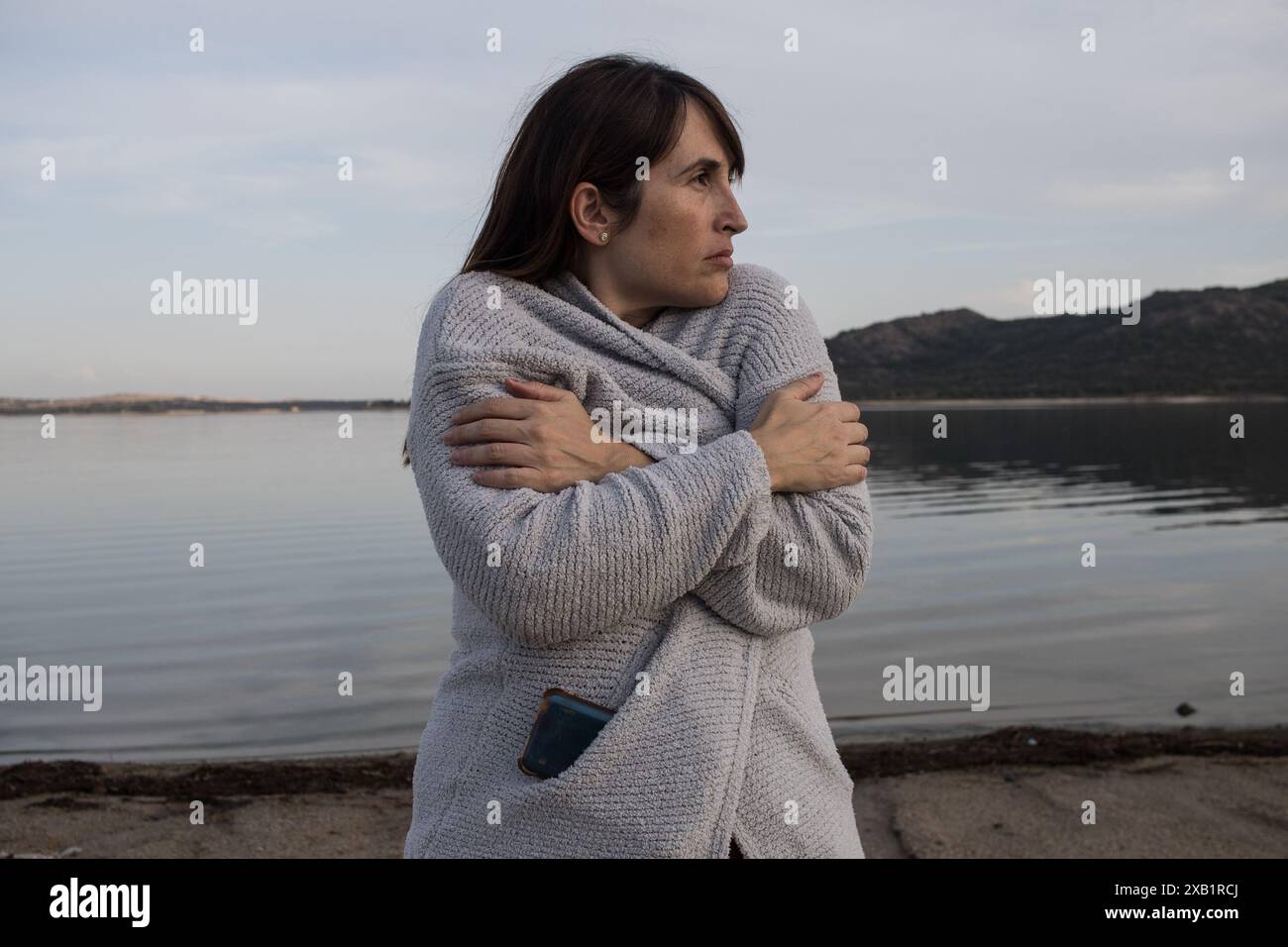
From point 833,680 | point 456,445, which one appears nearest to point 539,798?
point 456,445

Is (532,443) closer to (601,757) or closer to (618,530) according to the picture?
(618,530)

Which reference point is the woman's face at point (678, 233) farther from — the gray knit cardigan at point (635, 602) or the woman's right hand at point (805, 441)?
the woman's right hand at point (805, 441)

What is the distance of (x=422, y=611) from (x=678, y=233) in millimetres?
10184

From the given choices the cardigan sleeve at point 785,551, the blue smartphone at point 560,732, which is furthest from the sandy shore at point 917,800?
the blue smartphone at point 560,732

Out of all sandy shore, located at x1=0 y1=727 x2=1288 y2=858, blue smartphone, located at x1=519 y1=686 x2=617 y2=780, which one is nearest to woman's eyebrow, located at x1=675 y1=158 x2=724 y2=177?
Answer: blue smartphone, located at x1=519 y1=686 x2=617 y2=780

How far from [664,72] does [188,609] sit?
11.6m

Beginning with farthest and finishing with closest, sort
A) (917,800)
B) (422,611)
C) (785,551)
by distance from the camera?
(422,611)
(917,800)
(785,551)

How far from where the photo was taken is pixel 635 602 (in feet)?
5.71

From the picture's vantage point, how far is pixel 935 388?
85.7 metres

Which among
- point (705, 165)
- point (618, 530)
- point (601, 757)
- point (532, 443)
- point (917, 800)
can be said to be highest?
Answer: point (705, 165)

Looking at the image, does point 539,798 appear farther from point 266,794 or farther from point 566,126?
point 266,794

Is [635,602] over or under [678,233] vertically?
under

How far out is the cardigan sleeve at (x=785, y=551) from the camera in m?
1.80

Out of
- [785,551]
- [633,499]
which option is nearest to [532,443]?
[633,499]
